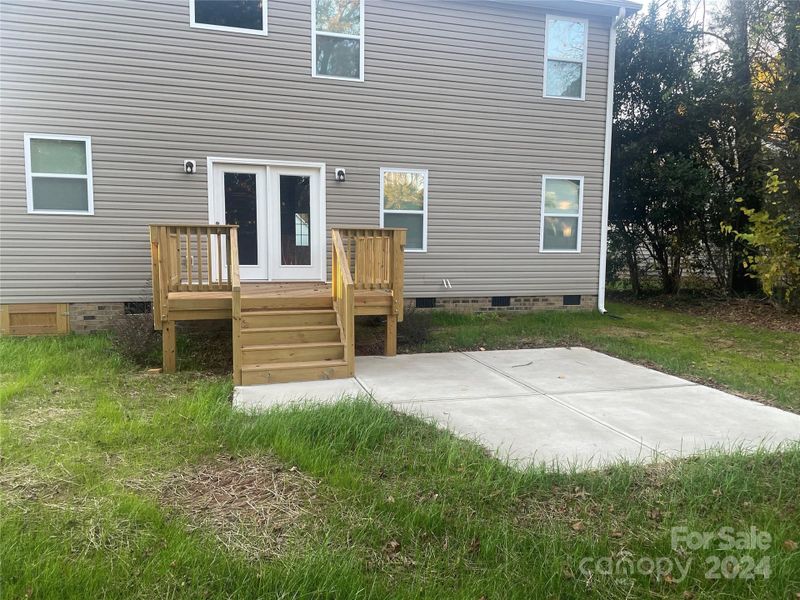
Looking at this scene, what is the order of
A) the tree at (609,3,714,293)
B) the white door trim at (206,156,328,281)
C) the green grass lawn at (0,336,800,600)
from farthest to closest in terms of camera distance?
the tree at (609,3,714,293) → the white door trim at (206,156,328,281) → the green grass lawn at (0,336,800,600)

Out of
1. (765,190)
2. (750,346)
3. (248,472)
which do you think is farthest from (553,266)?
(248,472)

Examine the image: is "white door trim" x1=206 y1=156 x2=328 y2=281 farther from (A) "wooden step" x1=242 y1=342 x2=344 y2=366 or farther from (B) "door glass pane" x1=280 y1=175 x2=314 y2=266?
(A) "wooden step" x1=242 y1=342 x2=344 y2=366

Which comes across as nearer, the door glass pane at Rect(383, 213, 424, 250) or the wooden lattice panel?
the wooden lattice panel

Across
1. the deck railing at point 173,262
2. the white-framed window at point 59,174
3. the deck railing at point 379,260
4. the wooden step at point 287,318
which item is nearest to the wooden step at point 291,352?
the wooden step at point 287,318

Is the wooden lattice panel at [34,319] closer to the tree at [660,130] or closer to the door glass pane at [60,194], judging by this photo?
the door glass pane at [60,194]

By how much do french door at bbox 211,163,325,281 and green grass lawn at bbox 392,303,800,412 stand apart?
7.52ft

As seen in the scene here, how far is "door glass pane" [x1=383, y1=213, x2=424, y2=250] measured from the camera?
8.55 meters

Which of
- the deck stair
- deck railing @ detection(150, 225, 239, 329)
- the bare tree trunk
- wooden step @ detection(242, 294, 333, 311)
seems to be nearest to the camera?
the deck stair

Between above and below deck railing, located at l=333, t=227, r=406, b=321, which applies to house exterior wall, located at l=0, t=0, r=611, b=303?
above

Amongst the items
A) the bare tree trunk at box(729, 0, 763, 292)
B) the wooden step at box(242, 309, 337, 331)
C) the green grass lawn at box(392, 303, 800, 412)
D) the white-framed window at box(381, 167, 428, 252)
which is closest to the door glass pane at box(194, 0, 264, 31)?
the white-framed window at box(381, 167, 428, 252)

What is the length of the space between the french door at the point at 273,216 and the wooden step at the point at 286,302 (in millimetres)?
1830

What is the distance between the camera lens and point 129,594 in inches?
83.0

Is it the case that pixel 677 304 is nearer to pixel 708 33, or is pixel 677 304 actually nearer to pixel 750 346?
pixel 750 346

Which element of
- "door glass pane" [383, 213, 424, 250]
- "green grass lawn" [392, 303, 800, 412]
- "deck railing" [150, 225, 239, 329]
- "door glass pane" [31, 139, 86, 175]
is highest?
"door glass pane" [31, 139, 86, 175]
